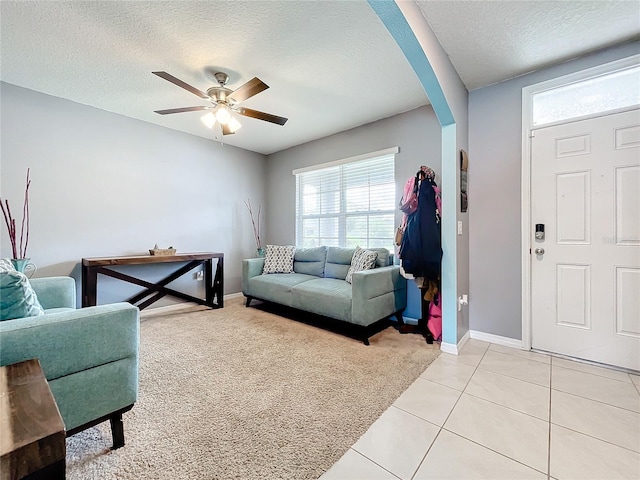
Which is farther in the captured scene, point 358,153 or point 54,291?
point 358,153

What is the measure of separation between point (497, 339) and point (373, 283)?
1.27 metres

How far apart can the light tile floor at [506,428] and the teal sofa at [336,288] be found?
0.75 m

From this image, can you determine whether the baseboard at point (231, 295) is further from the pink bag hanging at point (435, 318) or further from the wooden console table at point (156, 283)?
the pink bag hanging at point (435, 318)

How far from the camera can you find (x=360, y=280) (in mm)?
2498

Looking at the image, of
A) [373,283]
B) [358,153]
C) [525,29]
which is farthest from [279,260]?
[525,29]

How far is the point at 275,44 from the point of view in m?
2.06

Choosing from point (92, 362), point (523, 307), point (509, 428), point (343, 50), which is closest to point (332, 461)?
point (509, 428)

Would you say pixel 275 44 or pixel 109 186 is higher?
pixel 275 44

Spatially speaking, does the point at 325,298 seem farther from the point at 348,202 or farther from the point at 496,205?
the point at 496,205

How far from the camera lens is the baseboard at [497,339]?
7.97 ft

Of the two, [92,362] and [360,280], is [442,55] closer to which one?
[360,280]

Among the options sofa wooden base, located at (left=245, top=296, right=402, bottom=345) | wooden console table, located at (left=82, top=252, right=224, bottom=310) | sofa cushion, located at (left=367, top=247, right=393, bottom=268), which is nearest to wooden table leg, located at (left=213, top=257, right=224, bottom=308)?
wooden console table, located at (left=82, top=252, right=224, bottom=310)

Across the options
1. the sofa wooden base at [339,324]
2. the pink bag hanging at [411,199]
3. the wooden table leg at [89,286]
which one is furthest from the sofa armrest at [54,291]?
the pink bag hanging at [411,199]

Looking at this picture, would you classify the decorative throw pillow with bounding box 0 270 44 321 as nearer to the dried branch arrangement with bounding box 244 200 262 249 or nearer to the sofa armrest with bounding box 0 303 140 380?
the sofa armrest with bounding box 0 303 140 380
